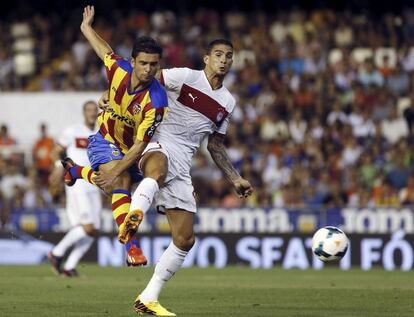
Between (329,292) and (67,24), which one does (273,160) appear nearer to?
(67,24)

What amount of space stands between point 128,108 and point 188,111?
0.74 metres

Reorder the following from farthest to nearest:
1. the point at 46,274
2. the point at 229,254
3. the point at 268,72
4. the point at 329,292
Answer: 1. the point at 268,72
2. the point at 229,254
3. the point at 46,274
4. the point at 329,292

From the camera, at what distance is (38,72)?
28.0 meters

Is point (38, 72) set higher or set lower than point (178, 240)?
higher

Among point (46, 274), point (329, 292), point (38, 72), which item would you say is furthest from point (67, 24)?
point (329, 292)

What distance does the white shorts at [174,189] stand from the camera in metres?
11.1

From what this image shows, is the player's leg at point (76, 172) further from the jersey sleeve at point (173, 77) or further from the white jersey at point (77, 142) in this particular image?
the white jersey at point (77, 142)

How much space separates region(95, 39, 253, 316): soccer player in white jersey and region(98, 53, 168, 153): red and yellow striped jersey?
0.20 metres

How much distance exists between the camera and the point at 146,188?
10633 mm

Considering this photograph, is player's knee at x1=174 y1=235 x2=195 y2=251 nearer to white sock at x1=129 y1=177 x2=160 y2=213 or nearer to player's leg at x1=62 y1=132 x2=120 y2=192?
white sock at x1=129 y1=177 x2=160 y2=213

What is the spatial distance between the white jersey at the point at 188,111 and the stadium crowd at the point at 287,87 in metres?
10.4

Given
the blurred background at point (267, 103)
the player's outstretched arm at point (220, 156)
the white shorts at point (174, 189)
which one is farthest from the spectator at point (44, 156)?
the white shorts at point (174, 189)

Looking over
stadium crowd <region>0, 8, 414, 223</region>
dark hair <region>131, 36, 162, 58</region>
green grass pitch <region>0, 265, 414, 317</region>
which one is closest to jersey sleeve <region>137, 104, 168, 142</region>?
dark hair <region>131, 36, 162, 58</region>

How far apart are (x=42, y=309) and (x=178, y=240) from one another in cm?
156
